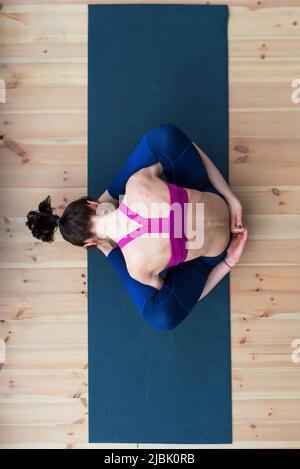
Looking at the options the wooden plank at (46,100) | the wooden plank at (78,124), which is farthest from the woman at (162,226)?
the wooden plank at (46,100)

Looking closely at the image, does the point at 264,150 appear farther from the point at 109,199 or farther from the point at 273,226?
the point at 109,199

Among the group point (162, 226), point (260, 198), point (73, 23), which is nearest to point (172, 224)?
point (162, 226)

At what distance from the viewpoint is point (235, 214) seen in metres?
1.47

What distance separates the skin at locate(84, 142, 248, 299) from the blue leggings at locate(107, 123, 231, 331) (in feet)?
0.12

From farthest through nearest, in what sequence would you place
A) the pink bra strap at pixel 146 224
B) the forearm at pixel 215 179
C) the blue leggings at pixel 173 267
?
the forearm at pixel 215 179, the blue leggings at pixel 173 267, the pink bra strap at pixel 146 224

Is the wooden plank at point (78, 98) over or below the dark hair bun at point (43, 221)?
over

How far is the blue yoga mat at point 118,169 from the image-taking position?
168cm

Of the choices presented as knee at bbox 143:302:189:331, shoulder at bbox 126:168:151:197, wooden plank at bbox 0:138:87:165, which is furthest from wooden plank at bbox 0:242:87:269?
shoulder at bbox 126:168:151:197

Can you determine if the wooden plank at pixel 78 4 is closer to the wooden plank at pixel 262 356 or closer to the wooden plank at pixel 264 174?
the wooden plank at pixel 264 174

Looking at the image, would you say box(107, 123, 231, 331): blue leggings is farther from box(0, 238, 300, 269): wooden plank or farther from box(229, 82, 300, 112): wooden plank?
box(229, 82, 300, 112): wooden plank

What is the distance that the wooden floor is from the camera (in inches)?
A: 66.8

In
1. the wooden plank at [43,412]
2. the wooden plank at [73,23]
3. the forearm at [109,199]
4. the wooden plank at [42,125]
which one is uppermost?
the wooden plank at [73,23]

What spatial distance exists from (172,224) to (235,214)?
13.6 inches
